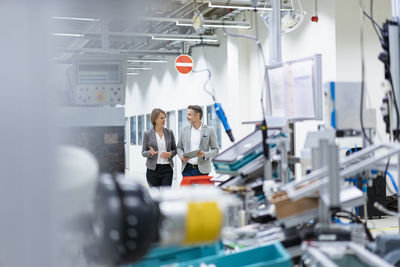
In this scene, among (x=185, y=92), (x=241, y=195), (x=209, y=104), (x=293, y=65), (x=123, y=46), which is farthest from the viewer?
(x=123, y=46)

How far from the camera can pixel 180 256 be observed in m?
2.71

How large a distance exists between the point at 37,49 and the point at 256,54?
847 cm

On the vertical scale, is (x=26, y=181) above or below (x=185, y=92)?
below

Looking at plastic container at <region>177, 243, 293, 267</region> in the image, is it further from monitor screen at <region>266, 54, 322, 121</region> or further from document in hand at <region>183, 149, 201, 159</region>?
document in hand at <region>183, 149, 201, 159</region>

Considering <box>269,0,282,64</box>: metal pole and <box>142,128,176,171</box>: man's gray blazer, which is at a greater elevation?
<box>269,0,282,64</box>: metal pole

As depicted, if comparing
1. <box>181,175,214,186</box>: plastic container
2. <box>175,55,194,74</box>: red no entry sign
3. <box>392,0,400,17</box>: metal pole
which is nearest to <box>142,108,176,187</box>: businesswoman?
<box>181,175,214,186</box>: plastic container

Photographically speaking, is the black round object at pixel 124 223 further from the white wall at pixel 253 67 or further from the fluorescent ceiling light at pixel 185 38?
the fluorescent ceiling light at pixel 185 38

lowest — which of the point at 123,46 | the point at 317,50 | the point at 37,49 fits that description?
the point at 37,49

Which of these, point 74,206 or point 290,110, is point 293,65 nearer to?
point 290,110

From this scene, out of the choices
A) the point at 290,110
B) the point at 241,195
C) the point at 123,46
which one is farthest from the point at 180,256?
the point at 123,46

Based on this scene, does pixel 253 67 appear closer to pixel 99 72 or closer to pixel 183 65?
pixel 183 65

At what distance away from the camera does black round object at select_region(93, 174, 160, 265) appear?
1500 mm

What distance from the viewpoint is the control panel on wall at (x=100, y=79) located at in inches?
98.4

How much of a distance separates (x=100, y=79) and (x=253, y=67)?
7.32 m
